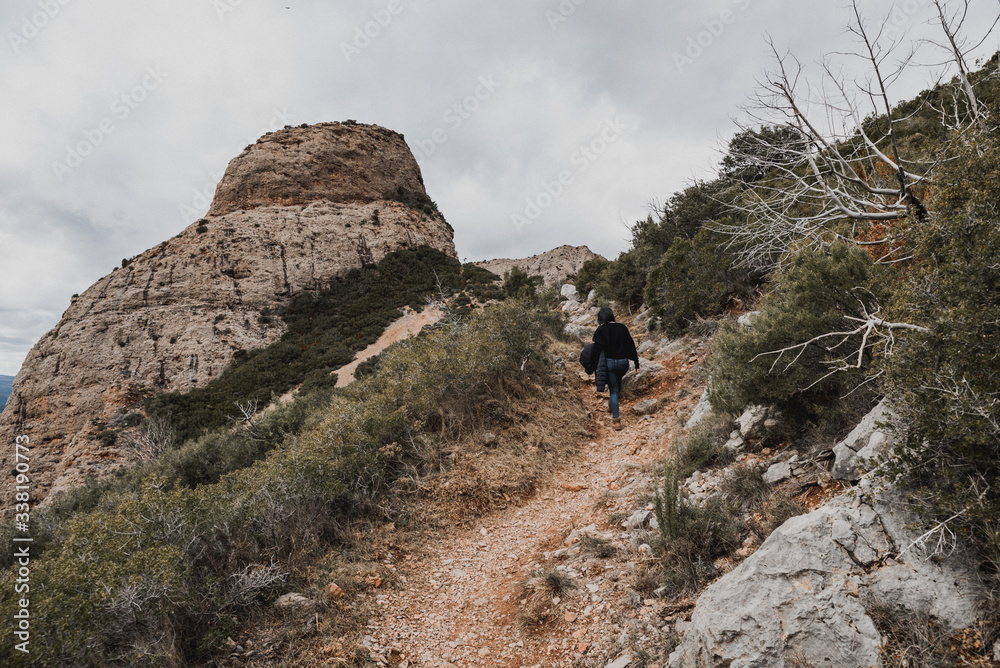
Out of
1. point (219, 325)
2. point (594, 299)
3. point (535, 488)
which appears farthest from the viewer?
point (219, 325)

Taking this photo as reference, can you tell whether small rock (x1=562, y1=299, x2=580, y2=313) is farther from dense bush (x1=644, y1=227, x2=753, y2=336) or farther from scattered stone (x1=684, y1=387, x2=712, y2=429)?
scattered stone (x1=684, y1=387, x2=712, y2=429)

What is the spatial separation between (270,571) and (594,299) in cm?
1478

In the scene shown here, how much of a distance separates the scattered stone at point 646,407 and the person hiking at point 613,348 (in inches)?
14.6

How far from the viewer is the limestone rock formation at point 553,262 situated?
164ft

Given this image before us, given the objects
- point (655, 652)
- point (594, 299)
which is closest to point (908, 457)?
point (655, 652)

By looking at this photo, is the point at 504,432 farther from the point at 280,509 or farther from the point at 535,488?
the point at 280,509

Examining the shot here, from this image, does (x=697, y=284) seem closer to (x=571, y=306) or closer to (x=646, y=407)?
(x=646, y=407)

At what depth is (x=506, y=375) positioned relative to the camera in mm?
7348

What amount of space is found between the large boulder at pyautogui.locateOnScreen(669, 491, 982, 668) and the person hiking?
15.5ft

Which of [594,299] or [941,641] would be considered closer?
[941,641]

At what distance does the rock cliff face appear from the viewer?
24.0m

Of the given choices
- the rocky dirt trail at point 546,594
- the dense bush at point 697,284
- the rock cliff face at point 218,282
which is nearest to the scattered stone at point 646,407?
the rocky dirt trail at point 546,594

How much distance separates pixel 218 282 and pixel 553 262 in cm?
3543

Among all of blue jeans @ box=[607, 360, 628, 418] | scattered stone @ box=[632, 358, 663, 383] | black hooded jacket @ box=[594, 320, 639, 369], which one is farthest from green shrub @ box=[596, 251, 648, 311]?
blue jeans @ box=[607, 360, 628, 418]
